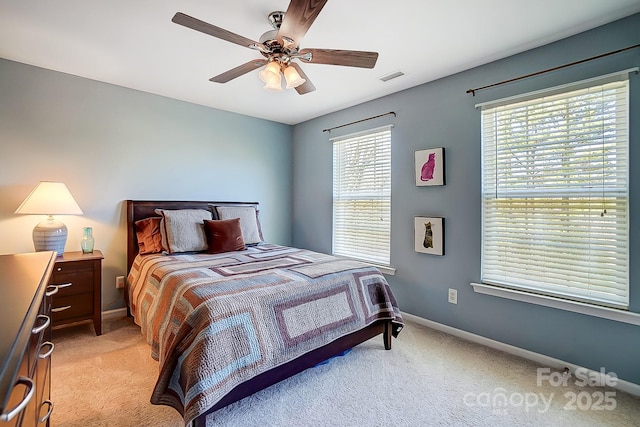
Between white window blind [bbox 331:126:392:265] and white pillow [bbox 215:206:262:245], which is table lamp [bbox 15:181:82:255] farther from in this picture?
white window blind [bbox 331:126:392:265]

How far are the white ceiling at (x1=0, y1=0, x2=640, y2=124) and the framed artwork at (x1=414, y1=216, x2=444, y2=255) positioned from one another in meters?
1.40

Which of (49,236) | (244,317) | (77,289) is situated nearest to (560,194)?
(244,317)

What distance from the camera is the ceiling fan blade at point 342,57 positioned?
6.25 feet

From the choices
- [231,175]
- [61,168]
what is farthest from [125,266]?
[231,175]

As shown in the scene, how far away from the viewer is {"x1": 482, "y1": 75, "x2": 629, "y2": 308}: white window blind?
6.62ft

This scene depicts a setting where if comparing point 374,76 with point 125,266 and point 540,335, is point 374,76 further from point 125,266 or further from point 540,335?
point 125,266

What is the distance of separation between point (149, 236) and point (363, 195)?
2.39 metres

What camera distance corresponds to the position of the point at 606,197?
2.04m

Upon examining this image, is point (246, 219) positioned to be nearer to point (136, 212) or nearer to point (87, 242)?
point (136, 212)

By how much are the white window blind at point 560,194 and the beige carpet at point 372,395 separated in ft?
2.22

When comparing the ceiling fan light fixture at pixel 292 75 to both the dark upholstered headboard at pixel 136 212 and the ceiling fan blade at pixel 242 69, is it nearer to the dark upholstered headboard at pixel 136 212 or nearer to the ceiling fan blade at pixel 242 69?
the ceiling fan blade at pixel 242 69

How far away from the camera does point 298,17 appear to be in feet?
5.24

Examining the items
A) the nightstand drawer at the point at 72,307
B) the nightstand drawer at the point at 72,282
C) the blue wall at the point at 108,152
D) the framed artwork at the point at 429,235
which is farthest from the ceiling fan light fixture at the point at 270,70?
the nightstand drawer at the point at 72,307

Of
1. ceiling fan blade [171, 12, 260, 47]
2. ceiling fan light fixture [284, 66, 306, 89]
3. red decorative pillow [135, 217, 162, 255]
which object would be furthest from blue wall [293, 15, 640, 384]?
red decorative pillow [135, 217, 162, 255]
